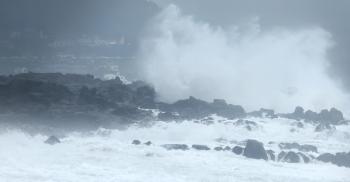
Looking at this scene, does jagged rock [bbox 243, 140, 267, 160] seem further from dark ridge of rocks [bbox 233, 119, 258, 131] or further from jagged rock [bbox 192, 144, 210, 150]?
dark ridge of rocks [bbox 233, 119, 258, 131]

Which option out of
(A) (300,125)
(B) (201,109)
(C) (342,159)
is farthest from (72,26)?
(C) (342,159)

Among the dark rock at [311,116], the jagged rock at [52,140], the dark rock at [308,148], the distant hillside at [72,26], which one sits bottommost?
the dark rock at [308,148]

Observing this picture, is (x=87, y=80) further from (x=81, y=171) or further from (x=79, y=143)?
(x=81, y=171)

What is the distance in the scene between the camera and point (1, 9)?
59.0 meters

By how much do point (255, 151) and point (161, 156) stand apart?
435cm

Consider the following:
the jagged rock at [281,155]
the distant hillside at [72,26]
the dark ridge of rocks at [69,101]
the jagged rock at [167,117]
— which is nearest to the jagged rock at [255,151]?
the jagged rock at [281,155]

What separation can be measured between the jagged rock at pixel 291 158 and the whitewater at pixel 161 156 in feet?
1.44

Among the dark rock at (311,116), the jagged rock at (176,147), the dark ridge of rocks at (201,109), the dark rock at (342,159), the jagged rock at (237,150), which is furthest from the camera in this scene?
the dark rock at (311,116)

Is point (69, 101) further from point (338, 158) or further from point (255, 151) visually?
point (338, 158)

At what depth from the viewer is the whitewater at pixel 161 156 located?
84.4 ft

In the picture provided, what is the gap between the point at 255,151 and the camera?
2969 cm

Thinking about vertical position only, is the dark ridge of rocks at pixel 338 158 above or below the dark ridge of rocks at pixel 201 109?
below

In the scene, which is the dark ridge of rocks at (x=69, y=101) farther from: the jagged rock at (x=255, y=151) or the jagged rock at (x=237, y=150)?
the jagged rock at (x=255, y=151)

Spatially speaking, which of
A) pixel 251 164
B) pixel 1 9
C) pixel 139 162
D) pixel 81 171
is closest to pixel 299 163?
pixel 251 164
